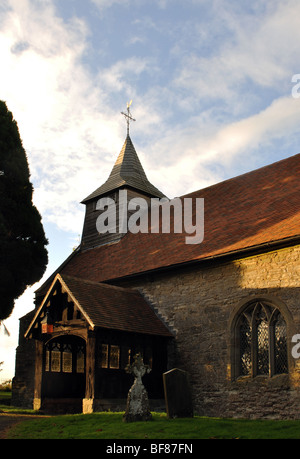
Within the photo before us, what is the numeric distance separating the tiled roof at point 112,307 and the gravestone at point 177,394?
323cm

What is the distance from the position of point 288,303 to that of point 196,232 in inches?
226

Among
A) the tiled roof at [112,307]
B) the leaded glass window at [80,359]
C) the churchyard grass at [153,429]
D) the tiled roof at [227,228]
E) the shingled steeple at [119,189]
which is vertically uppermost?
the shingled steeple at [119,189]

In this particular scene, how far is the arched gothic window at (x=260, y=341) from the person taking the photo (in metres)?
14.1

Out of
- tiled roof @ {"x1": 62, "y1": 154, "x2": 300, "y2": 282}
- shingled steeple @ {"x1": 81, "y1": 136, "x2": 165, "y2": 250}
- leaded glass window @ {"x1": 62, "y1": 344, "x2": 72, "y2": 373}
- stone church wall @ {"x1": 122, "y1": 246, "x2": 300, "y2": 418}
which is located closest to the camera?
stone church wall @ {"x1": 122, "y1": 246, "x2": 300, "y2": 418}

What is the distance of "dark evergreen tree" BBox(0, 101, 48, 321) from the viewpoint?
66.4 ft

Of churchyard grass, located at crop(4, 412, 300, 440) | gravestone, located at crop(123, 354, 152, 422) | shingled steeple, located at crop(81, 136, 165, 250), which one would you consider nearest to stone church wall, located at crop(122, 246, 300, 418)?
churchyard grass, located at crop(4, 412, 300, 440)

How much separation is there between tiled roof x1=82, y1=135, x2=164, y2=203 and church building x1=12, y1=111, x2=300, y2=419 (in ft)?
19.1

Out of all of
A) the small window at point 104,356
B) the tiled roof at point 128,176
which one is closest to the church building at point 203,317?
the small window at point 104,356

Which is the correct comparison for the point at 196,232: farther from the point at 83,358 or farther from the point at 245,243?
the point at 83,358

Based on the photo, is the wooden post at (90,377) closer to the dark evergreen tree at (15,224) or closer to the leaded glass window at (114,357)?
the leaded glass window at (114,357)

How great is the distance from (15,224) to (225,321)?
985 cm

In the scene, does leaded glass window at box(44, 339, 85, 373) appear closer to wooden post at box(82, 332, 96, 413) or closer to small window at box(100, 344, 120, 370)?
small window at box(100, 344, 120, 370)

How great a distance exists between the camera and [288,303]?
14000 mm

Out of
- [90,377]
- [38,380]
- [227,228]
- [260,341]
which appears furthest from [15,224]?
[260,341]
